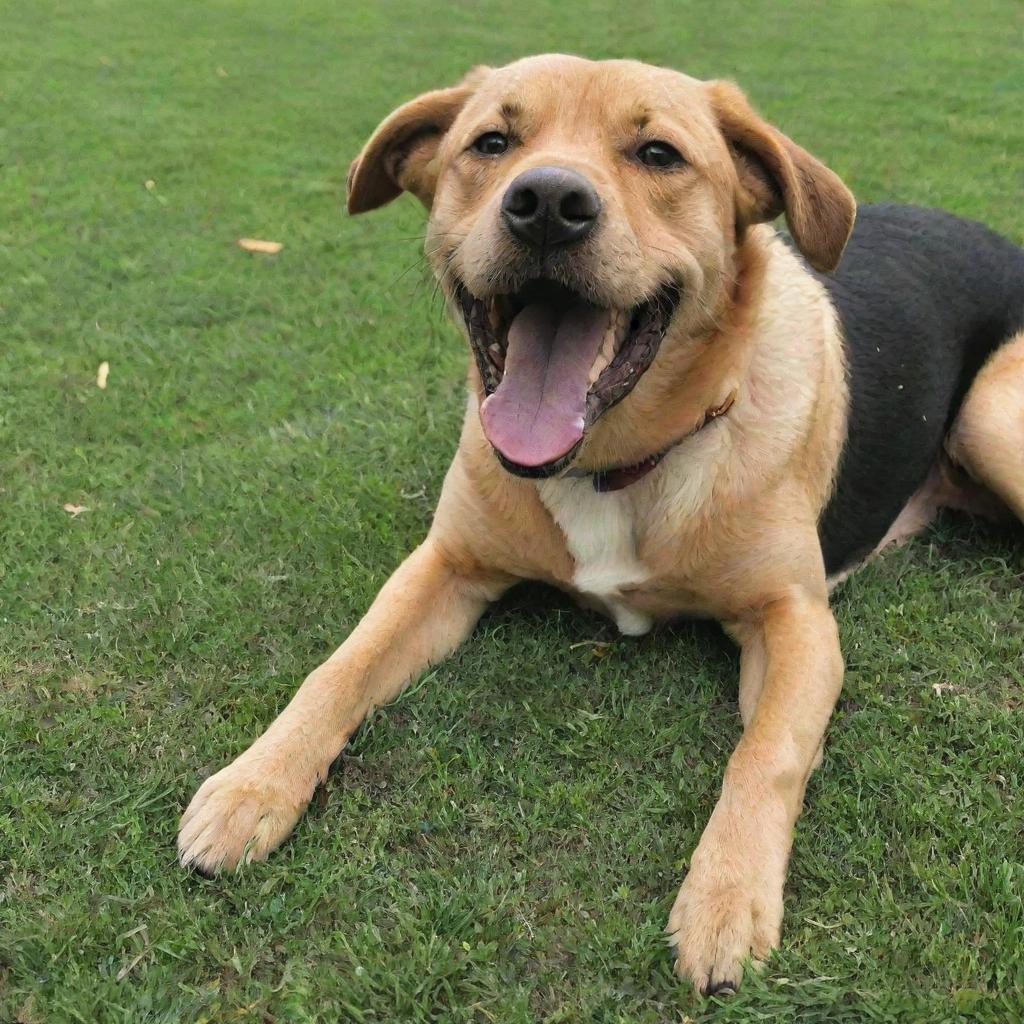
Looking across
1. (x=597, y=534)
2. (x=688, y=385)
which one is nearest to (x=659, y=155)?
(x=688, y=385)

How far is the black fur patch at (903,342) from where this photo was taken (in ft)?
12.1

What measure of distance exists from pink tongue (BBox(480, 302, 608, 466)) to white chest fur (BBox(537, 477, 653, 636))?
46cm

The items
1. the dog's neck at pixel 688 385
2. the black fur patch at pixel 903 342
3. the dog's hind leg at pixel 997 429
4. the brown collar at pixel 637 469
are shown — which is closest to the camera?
the dog's neck at pixel 688 385

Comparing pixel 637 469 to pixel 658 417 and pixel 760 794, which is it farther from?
pixel 760 794

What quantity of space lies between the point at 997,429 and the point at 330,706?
270cm

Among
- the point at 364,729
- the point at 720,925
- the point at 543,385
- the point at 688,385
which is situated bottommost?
the point at 364,729

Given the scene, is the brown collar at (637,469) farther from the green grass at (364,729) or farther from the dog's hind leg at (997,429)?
the dog's hind leg at (997,429)

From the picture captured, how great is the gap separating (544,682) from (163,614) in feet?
4.54

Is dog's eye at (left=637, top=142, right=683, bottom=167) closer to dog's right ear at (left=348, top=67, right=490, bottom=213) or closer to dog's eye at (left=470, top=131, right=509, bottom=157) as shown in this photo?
dog's eye at (left=470, top=131, right=509, bottom=157)

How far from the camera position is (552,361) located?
2.88 meters

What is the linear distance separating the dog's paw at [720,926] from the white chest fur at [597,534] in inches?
39.5

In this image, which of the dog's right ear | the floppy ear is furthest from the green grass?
the floppy ear

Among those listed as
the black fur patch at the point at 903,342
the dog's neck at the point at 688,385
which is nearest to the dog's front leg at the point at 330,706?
the dog's neck at the point at 688,385

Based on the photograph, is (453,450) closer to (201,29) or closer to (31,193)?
(31,193)
